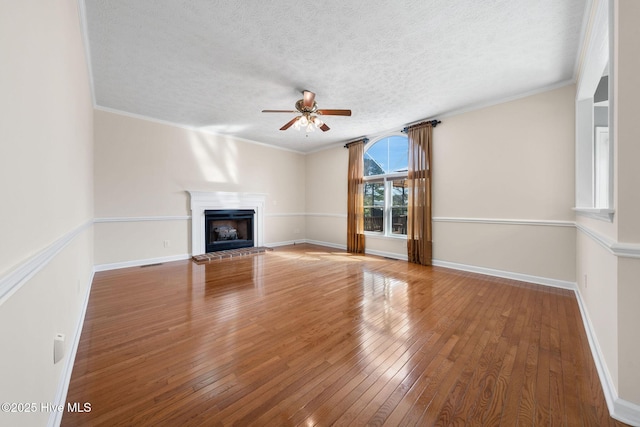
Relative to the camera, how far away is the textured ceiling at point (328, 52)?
203 centimetres

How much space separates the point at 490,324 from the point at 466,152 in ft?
9.37

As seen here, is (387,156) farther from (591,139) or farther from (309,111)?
(591,139)

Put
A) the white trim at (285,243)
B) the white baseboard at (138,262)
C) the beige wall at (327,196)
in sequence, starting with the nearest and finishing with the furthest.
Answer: the white baseboard at (138,262)
the beige wall at (327,196)
the white trim at (285,243)

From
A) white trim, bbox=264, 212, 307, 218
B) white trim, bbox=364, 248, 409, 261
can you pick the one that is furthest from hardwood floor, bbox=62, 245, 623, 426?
white trim, bbox=264, 212, 307, 218

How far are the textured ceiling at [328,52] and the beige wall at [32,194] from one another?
3.15 ft

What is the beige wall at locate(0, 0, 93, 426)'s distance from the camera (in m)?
0.73

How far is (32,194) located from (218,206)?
451cm

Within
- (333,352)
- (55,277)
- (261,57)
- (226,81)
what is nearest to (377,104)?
(261,57)

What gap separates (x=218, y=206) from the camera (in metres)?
5.32

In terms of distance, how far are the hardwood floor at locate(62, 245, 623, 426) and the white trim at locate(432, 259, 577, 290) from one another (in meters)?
0.18
